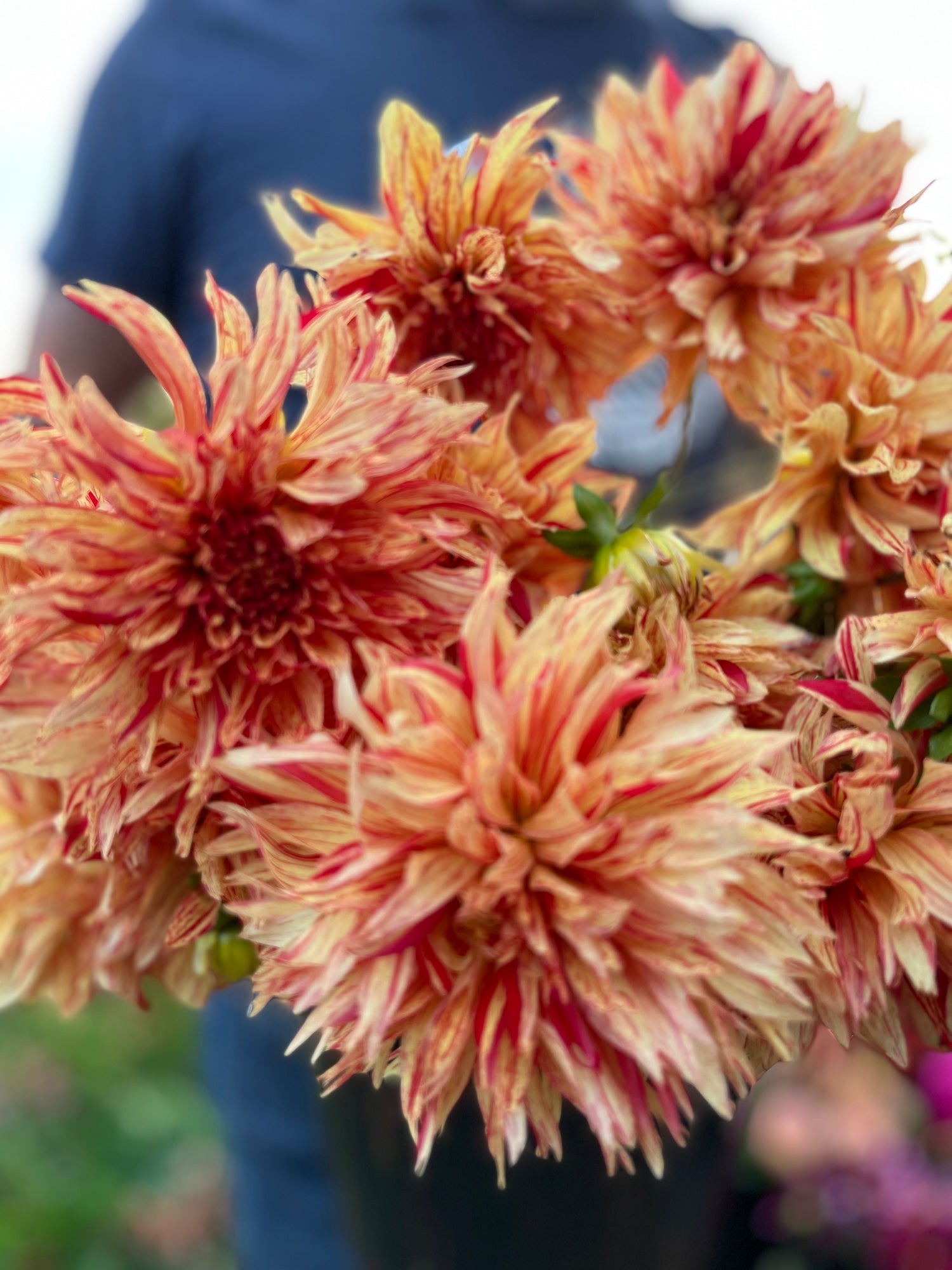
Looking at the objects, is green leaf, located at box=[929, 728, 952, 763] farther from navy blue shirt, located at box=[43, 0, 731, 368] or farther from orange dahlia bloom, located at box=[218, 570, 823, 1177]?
navy blue shirt, located at box=[43, 0, 731, 368]

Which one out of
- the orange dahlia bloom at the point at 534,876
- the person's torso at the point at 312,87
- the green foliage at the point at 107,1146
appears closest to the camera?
the orange dahlia bloom at the point at 534,876

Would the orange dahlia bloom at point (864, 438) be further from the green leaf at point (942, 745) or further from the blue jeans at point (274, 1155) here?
the blue jeans at point (274, 1155)

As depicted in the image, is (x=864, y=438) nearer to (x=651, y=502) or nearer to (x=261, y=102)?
(x=651, y=502)

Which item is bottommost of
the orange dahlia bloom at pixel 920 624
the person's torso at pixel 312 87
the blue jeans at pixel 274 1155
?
the blue jeans at pixel 274 1155

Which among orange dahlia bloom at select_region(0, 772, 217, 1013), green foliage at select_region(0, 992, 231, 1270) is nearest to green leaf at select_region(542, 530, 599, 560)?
orange dahlia bloom at select_region(0, 772, 217, 1013)

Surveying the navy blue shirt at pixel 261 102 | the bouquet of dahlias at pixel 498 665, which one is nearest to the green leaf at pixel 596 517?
the bouquet of dahlias at pixel 498 665

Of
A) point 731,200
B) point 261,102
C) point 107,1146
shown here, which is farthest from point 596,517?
point 107,1146

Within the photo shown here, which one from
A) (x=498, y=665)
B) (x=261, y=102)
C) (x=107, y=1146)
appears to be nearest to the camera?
(x=498, y=665)
